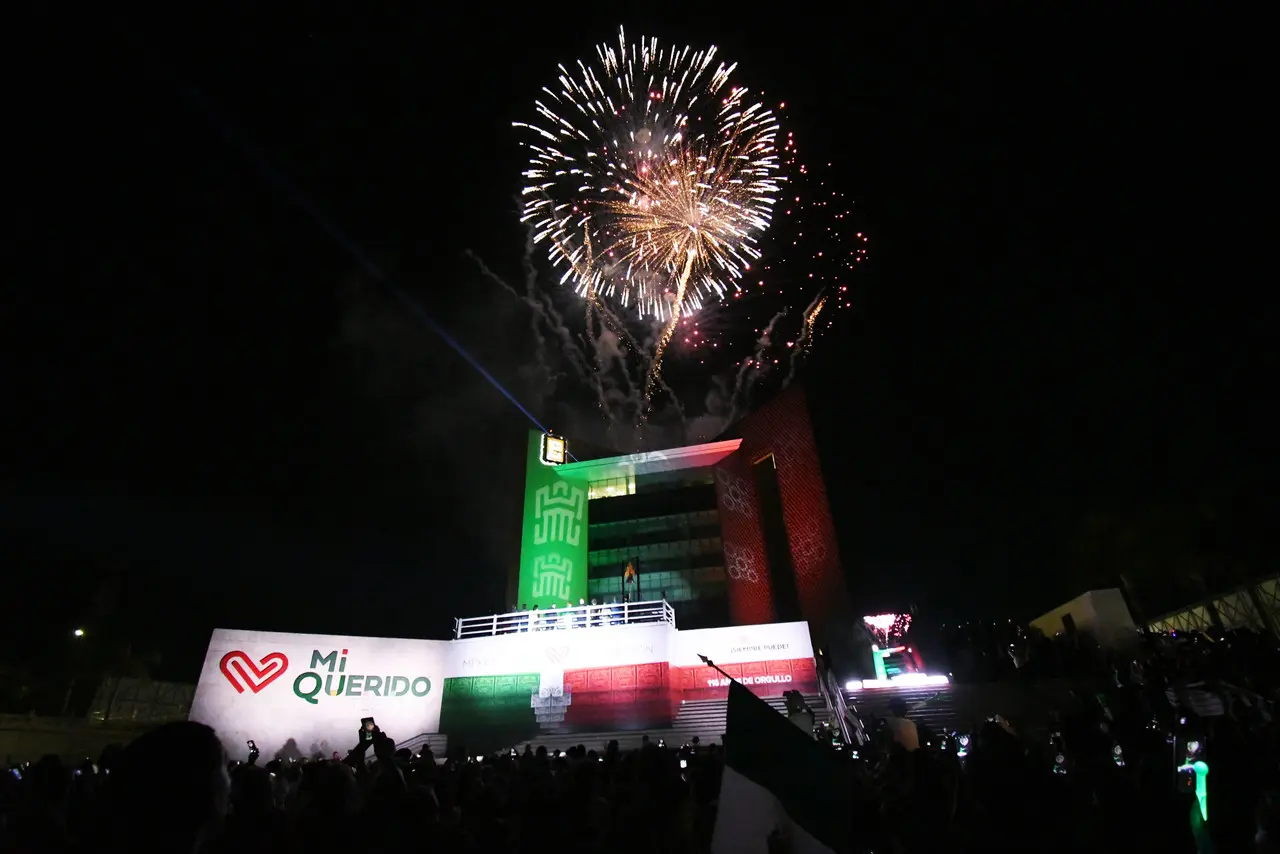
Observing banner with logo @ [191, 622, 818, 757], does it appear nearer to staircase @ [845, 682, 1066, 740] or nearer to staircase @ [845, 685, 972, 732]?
staircase @ [845, 685, 972, 732]

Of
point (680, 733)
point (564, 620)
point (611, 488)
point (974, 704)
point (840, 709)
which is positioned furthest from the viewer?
point (611, 488)

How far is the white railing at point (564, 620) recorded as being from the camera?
21625 millimetres

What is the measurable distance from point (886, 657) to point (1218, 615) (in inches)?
479

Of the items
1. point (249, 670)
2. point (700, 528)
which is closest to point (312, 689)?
point (249, 670)

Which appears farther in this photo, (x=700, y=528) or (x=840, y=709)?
(x=700, y=528)

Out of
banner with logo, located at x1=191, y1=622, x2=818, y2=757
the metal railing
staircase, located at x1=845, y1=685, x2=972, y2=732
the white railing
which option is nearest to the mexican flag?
the metal railing

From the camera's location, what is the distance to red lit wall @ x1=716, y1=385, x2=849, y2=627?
29938mm

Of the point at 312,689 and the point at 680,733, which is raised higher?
the point at 312,689

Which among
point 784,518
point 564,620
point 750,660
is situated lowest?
point 750,660

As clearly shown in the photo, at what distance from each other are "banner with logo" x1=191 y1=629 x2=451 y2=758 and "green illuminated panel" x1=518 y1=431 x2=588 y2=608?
9.98 m

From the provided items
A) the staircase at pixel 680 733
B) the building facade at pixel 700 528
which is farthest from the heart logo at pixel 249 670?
the building facade at pixel 700 528

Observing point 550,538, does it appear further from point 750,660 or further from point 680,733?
point 680,733

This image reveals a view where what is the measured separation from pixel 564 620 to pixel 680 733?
5729 millimetres

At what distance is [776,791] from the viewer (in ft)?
11.3
